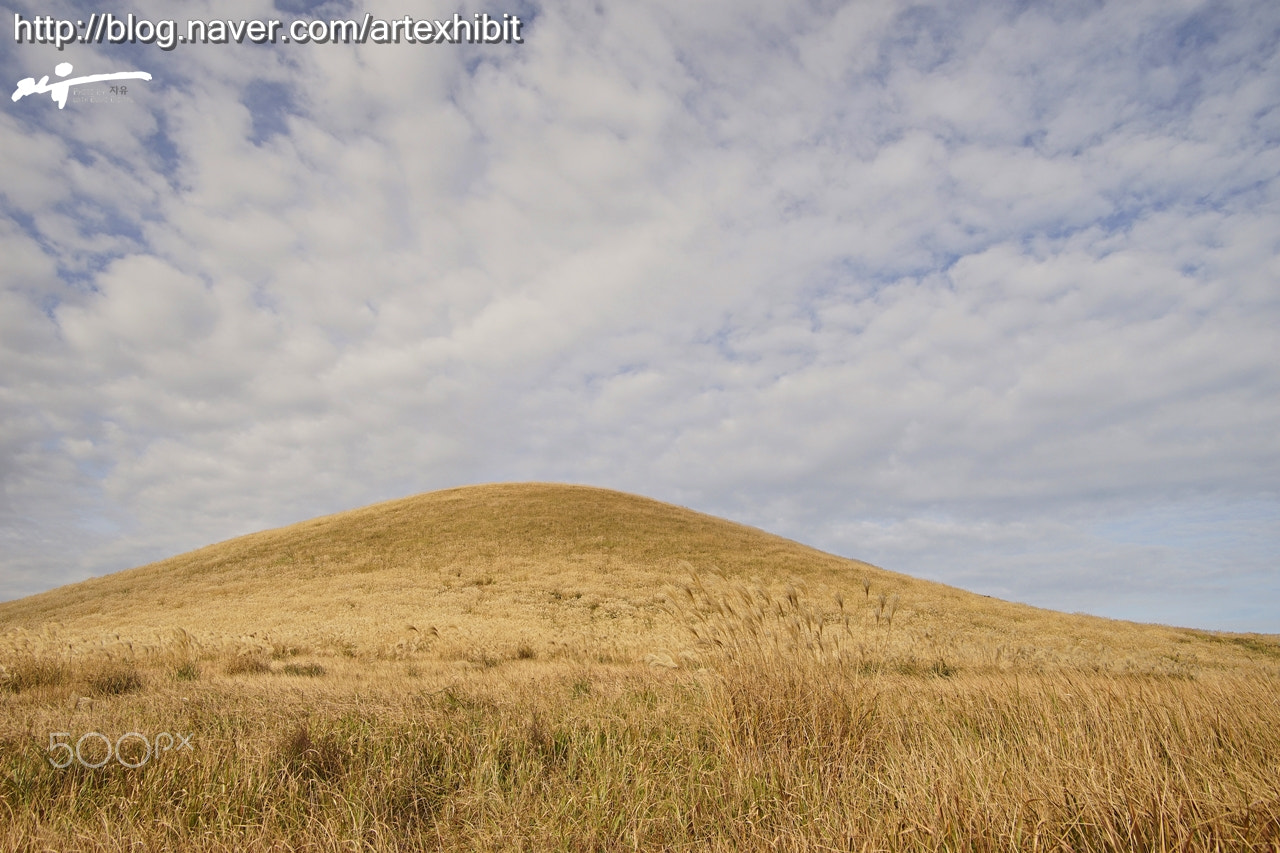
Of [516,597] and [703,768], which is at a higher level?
[516,597]

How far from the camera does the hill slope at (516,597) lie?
1873cm

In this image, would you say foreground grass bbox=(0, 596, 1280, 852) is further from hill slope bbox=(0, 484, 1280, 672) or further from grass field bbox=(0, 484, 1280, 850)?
hill slope bbox=(0, 484, 1280, 672)

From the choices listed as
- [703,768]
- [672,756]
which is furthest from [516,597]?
[703,768]

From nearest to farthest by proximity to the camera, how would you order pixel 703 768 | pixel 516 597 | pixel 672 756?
1. pixel 703 768
2. pixel 672 756
3. pixel 516 597

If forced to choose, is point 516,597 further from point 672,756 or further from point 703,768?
point 703,768

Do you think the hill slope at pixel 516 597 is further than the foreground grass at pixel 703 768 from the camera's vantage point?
Yes

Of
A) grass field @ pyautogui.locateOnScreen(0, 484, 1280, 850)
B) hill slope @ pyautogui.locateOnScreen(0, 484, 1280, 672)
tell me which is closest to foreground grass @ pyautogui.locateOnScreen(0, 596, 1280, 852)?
grass field @ pyautogui.locateOnScreen(0, 484, 1280, 850)

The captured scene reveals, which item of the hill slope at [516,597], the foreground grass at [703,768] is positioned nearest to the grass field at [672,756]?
the foreground grass at [703,768]

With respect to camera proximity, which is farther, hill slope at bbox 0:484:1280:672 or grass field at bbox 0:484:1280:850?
hill slope at bbox 0:484:1280:672

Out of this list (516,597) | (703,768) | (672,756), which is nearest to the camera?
(703,768)

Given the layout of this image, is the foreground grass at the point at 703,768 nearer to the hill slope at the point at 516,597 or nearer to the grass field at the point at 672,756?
the grass field at the point at 672,756

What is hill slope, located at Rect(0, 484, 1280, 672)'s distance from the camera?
18734 mm

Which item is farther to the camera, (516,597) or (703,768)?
(516,597)

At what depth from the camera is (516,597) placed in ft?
92.9
